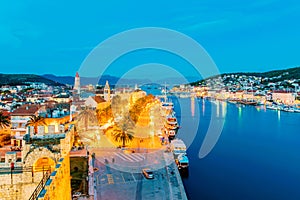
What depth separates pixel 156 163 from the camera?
1455 centimetres

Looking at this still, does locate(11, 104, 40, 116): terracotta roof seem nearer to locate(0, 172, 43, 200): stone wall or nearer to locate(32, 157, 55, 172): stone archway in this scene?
locate(32, 157, 55, 172): stone archway

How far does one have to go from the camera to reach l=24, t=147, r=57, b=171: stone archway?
245 inches

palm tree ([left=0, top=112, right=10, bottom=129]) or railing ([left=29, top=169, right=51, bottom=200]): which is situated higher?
palm tree ([left=0, top=112, right=10, bottom=129])

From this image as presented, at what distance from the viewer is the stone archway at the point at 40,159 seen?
20.4ft

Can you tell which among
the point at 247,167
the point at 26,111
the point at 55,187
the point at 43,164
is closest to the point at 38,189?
the point at 55,187

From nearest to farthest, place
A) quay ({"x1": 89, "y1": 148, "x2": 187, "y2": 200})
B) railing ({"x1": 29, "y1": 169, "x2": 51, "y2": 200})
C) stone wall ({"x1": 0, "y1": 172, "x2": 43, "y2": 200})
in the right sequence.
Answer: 1. railing ({"x1": 29, "y1": 169, "x2": 51, "y2": 200})
2. stone wall ({"x1": 0, "y1": 172, "x2": 43, "y2": 200})
3. quay ({"x1": 89, "y1": 148, "x2": 187, "y2": 200})

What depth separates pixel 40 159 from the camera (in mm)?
6512

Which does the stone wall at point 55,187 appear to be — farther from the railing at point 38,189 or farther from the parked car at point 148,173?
the parked car at point 148,173

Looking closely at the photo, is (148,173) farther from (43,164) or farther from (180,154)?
(43,164)

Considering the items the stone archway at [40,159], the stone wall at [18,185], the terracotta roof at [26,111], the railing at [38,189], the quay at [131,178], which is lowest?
the quay at [131,178]

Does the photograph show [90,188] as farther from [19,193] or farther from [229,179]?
[229,179]

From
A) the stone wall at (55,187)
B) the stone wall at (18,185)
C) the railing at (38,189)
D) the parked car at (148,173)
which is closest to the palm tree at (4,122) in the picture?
the parked car at (148,173)

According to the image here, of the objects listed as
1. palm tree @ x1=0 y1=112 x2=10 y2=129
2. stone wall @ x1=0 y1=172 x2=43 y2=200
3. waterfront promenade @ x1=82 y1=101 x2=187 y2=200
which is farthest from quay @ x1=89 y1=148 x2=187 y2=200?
palm tree @ x1=0 y1=112 x2=10 y2=129

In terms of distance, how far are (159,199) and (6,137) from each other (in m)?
11.3
